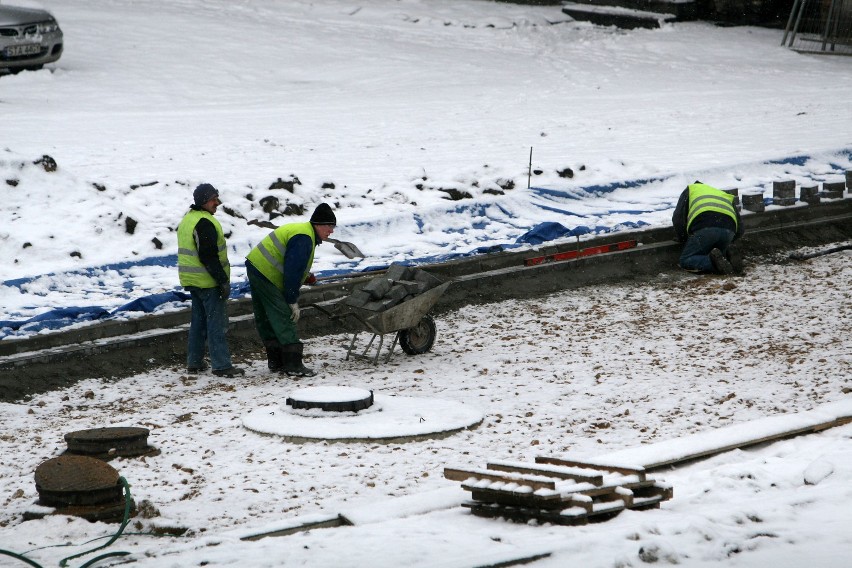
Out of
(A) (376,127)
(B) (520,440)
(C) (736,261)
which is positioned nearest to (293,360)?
(B) (520,440)

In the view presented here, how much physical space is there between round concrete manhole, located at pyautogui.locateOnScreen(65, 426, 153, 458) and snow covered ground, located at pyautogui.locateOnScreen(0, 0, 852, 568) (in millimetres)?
207

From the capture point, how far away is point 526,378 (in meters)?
10.2

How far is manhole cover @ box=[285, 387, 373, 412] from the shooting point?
899cm

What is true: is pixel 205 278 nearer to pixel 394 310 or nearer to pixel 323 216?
pixel 323 216

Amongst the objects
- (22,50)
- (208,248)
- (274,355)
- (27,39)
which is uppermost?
(27,39)

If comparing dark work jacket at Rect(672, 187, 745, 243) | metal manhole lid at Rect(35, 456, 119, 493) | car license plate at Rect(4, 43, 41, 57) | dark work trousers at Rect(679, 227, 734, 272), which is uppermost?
car license plate at Rect(4, 43, 41, 57)

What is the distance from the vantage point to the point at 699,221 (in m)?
13.6

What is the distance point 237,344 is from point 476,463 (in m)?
3.68

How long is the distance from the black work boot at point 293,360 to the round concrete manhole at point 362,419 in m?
0.98

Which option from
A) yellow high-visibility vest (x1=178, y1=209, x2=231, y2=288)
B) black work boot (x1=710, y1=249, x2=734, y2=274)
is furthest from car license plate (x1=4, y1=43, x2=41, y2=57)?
black work boot (x1=710, y1=249, x2=734, y2=274)

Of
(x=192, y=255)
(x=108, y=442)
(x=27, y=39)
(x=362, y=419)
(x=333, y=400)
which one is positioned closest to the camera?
(x=108, y=442)

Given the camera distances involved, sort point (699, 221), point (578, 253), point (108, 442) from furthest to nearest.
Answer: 1. point (699, 221)
2. point (578, 253)
3. point (108, 442)

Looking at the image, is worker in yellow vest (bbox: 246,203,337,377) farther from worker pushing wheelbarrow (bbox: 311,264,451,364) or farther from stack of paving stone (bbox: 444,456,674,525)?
stack of paving stone (bbox: 444,456,674,525)

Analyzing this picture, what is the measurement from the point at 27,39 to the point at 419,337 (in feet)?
Answer: 33.8
